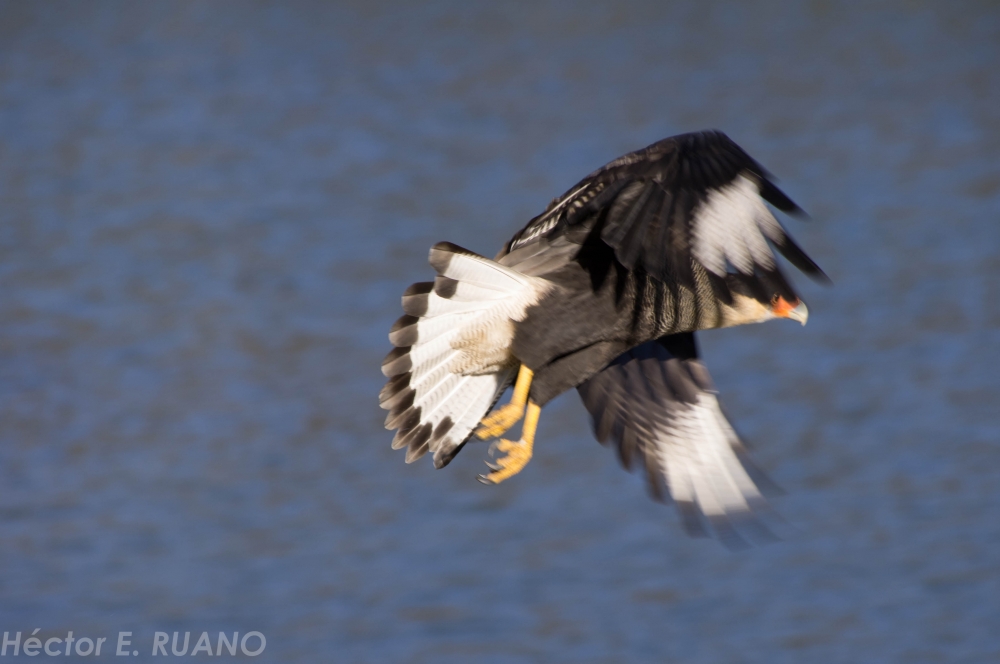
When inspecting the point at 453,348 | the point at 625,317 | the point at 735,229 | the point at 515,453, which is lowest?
the point at 515,453

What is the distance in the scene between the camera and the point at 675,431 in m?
4.94

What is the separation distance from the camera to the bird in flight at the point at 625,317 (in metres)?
3.69

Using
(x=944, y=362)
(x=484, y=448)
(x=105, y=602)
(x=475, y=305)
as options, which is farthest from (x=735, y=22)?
(x=475, y=305)

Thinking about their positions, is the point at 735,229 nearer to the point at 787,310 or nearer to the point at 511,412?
the point at 787,310

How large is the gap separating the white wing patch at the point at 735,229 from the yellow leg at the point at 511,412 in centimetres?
87

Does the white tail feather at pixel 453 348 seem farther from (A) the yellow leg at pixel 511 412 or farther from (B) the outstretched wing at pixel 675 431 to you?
(B) the outstretched wing at pixel 675 431

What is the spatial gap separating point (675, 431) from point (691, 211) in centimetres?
143

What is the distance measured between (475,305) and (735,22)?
41.7 ft

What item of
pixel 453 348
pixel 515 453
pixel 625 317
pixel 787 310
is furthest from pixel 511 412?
pixel 787 310

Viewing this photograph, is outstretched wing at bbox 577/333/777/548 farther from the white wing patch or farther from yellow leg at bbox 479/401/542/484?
the white wing patch

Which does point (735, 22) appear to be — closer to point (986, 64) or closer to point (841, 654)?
point (986, 64)

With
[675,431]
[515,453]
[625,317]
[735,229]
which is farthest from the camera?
[675,431]

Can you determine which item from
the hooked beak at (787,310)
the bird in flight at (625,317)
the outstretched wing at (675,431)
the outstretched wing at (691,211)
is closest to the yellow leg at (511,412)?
the bird in flight at (625,317)

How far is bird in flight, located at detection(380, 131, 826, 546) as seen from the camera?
145 inches
